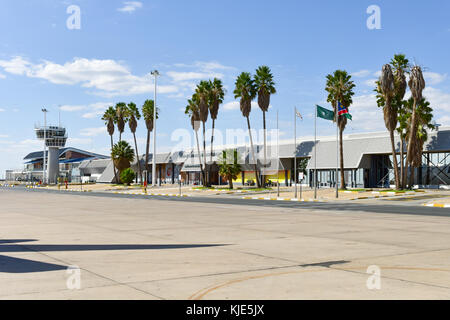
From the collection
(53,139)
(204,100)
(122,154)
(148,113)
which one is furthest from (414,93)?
(53,139)

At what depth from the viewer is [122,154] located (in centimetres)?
9444

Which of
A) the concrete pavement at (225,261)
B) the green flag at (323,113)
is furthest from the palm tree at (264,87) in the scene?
the concrete pavement at (225,261)

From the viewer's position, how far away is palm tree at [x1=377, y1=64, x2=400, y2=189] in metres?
51.1

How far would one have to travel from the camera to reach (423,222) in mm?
20781

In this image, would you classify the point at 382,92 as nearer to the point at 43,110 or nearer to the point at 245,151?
the point at 245,151

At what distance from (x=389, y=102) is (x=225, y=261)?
150ft

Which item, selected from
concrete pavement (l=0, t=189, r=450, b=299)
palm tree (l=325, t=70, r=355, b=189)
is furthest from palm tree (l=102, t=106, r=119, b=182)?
concrete pavement (l=0, t=189, r=450, b=299)

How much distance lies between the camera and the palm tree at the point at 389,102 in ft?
168

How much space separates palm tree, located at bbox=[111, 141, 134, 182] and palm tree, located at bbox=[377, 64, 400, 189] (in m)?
54.7

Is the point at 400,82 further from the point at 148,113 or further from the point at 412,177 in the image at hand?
the point at 148,113

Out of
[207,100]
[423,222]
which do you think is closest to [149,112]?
[207,100]

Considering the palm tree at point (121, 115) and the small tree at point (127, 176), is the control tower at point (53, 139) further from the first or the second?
the small tree at point (127, 176)

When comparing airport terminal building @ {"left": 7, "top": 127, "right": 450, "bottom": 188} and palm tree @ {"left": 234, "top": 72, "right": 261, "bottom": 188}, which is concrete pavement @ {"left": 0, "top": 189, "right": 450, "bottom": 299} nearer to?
airport terminal building @ {"left": 7, "top": 127, "right": 450, "bottom": 188}
